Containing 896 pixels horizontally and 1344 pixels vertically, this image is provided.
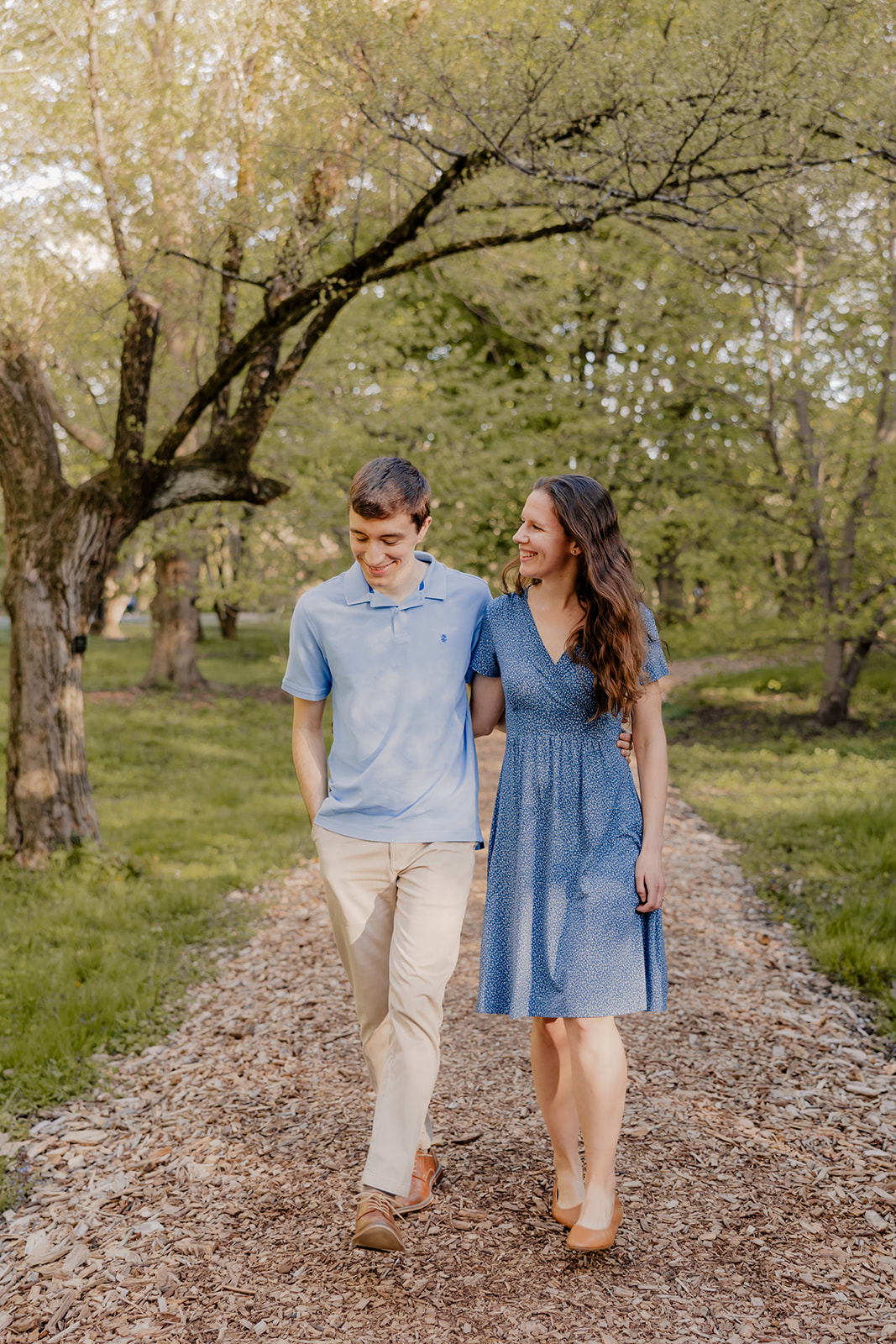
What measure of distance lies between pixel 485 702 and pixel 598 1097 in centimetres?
109

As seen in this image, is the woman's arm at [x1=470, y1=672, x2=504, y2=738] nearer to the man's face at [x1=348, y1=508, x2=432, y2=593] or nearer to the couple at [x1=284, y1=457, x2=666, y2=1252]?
the couple at [x1=284, y1=457, x2=666, y2=1252]

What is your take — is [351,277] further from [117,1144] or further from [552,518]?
[117,1144]

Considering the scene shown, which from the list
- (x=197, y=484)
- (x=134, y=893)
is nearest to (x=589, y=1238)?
(x=134, y=893)

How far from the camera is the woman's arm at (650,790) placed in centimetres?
274

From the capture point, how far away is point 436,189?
577 cm

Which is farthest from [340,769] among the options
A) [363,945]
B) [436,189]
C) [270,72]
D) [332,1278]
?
[270,72]

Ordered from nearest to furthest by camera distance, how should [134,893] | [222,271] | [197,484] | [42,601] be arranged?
[222,271]
[134,893]
[42,601]
[197,484]

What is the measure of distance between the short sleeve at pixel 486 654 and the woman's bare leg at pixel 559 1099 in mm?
968

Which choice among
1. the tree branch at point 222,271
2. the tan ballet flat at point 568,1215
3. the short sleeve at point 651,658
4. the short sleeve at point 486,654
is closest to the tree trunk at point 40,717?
the tree branch at point 222,271

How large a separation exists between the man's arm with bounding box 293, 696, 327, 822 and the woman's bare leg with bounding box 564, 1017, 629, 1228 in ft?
3.05

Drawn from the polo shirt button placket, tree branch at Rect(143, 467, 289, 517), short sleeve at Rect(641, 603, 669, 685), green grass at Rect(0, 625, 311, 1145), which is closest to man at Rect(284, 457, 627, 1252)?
the polo shirt button placket

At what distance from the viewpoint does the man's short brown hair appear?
9.08ft

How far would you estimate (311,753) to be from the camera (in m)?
3.06

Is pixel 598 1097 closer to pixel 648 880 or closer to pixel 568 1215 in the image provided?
pixel 568 1215
